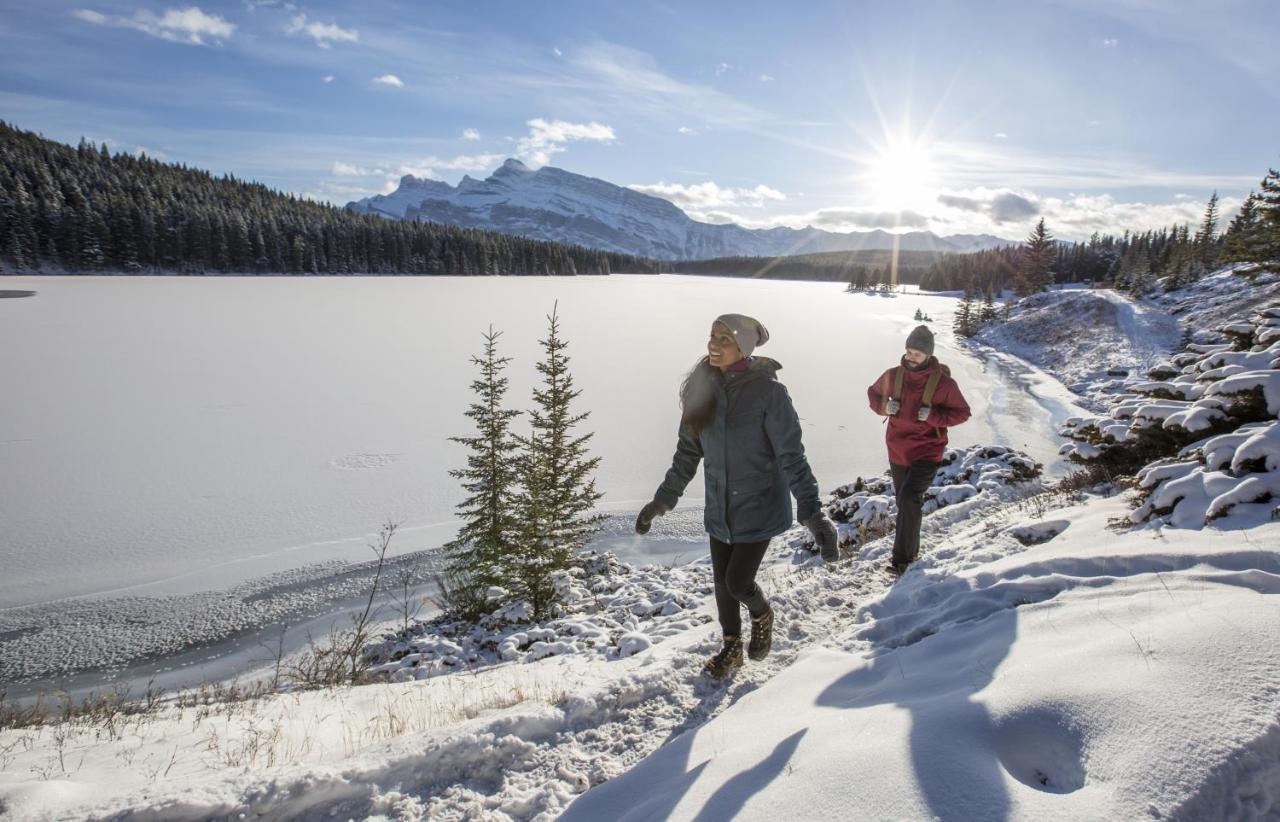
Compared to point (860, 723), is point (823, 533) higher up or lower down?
higher up

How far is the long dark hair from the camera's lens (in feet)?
12.1

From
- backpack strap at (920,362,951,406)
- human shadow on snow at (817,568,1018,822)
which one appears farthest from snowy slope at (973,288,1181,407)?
human shadow on snow at (817,568,1018,822)

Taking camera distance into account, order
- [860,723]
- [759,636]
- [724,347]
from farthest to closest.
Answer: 1. [759,636]
2. [724,347]
3. [860,723]

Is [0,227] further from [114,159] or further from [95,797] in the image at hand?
[95,797]

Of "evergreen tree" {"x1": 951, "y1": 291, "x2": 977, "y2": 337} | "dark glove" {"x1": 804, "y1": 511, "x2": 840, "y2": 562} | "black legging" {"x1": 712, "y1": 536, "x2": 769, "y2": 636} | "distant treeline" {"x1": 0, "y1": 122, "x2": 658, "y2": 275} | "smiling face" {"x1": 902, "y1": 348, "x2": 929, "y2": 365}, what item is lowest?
"black legging" {"x1": 712, "y1": 536, "x2": 769, "y2": 636}

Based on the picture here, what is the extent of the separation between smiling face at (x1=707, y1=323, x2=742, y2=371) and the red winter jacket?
2.29 m

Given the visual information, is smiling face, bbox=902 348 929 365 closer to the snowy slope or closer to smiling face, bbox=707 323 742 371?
smiling face, bbox=707 323 742 371

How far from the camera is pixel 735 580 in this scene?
12.8 ft

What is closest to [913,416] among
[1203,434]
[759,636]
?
[759,636]

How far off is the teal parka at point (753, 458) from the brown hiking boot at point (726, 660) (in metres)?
0.94

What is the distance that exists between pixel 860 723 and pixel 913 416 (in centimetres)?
351

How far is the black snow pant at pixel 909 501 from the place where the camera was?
5449 mm

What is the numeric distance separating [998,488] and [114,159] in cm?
12908

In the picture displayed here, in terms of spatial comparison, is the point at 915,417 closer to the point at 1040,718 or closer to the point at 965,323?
the point at 1040,718
